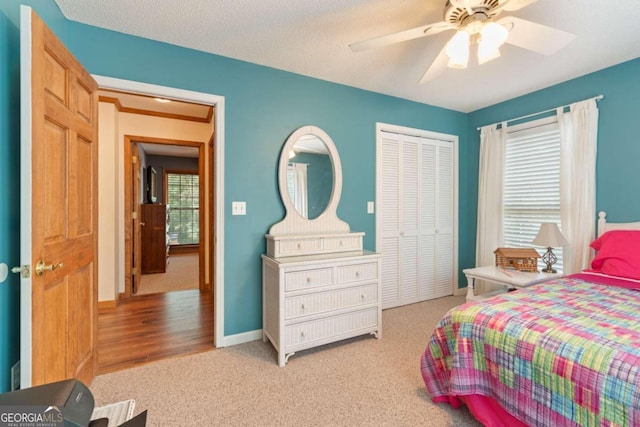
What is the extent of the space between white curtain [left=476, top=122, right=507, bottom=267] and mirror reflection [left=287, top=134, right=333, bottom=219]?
2014mm

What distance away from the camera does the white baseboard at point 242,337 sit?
98.4 inches

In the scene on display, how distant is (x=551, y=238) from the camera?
2650 millimetres

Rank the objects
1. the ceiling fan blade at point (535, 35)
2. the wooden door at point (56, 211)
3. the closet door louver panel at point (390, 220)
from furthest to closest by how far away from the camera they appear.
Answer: the closet door louver panel at point (390, 220)
the ceiling fan blade at point (535, 35)
the wooden door at point (56, 211)

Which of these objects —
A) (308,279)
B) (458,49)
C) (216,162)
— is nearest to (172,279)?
(216,162)

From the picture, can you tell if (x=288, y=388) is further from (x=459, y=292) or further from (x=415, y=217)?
(x=459, y=292)

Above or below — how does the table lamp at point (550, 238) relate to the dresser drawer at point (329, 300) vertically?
above

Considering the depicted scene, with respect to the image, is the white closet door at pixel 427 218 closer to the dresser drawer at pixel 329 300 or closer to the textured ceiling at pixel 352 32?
the textured ceiling at pixel 352 32

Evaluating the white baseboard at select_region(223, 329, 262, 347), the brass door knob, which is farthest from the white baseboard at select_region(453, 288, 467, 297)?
the brass door knob

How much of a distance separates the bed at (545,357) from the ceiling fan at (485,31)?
1.43 m

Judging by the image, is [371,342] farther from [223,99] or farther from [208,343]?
[223,99]

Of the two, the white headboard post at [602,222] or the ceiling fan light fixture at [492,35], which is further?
the white headboard post at [602,222]

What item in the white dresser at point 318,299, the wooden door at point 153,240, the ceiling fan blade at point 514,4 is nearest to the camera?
the ceiling fan blade at point 514,4

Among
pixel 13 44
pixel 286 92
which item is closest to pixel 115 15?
pixel 13 44

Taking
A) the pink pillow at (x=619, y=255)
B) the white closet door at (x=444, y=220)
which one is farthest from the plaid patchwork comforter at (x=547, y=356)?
the white closet door at (x=444, y=220)
